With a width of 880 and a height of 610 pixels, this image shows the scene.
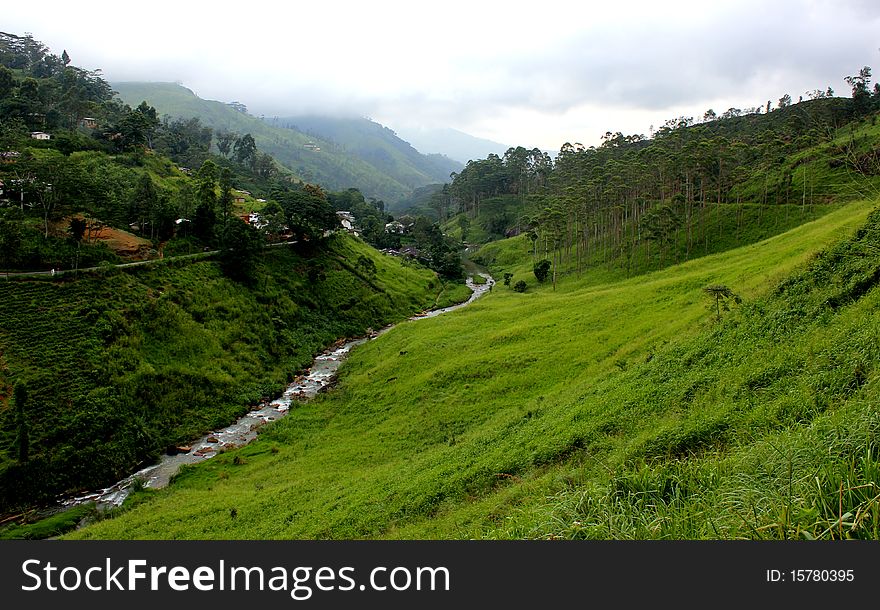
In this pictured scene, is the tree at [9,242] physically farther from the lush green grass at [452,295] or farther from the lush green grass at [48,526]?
the lush green grass at [452,295]

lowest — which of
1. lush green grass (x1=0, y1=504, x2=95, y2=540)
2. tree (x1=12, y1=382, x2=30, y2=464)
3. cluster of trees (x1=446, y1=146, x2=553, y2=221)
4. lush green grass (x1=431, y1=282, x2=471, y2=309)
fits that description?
lush green grass (x1=0, y1=504, x2=95, y2=540)

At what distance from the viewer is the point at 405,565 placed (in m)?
5.34

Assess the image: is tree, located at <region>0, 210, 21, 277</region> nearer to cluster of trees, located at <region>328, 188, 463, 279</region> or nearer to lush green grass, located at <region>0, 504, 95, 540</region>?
lush green grass, located at <region>0, 504, 95, 540</region>

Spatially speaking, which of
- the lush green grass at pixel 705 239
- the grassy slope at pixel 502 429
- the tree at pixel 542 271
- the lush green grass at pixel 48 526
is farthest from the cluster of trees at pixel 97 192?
the lush green grass at pixel 705 239

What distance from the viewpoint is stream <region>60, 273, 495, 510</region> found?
24.7 metres

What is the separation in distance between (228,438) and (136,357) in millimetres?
9382

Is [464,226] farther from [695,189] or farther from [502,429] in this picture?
[502,429]

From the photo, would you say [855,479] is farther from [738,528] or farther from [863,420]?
[863,420]

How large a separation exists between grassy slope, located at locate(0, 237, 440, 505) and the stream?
2.85 feet

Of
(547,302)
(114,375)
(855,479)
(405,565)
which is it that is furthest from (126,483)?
(547,302)

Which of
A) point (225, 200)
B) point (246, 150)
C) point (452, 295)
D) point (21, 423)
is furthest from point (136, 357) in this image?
point (246, 150)

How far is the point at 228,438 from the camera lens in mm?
30969

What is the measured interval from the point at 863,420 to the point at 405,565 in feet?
22.7

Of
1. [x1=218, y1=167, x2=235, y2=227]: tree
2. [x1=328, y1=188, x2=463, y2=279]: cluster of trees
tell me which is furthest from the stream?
[x1=328, y1=188, x2=463, y2=279]: cluster of trees
